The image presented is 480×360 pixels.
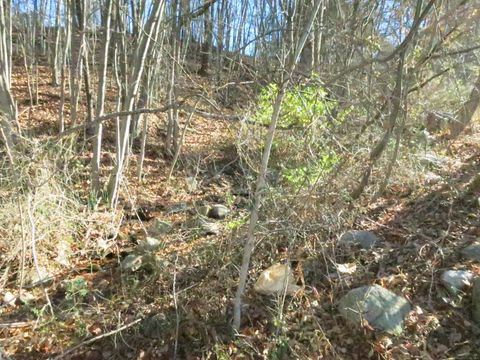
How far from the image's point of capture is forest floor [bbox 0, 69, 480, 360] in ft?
Answer: 11.9

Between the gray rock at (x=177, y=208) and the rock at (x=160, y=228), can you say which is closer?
the rock at (x=160, y=228)

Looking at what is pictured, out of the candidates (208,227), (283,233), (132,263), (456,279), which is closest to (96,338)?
(132,263)

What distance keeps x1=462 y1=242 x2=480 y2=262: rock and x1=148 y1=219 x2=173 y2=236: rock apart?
3825 mm

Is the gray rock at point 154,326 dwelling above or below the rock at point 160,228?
below

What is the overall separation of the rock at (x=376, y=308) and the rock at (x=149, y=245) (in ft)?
8.16

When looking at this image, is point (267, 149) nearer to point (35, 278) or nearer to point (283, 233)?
point (283, 233)

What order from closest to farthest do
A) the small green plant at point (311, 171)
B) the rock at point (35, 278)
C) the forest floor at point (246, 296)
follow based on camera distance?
the forest floor at point (246, 296) < the small green plant at point (311, 171) < the rock at point (35, 278)

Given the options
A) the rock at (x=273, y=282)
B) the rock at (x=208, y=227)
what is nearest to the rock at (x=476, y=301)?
the rock at (x=273, y=282)

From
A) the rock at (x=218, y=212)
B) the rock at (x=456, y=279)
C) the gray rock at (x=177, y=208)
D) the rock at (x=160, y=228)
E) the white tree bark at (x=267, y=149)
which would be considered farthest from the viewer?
the rock at (x=218, y=212)

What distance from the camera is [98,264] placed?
5.11m

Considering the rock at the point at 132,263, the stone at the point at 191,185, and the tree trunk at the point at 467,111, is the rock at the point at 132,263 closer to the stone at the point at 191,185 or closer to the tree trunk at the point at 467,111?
the stone at the point at 191,185

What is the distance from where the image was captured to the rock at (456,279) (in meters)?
A: 3.87

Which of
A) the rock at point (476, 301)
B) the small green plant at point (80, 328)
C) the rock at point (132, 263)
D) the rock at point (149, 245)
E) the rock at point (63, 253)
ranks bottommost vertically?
the small green plant at point (80, 328)

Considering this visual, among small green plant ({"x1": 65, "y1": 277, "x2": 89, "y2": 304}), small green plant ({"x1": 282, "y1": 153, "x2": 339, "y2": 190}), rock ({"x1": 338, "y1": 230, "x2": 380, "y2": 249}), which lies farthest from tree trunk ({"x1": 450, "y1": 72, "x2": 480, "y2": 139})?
small green plant ({"x1": 65, "y1": 277, "x2": 89, "y2": 304})
